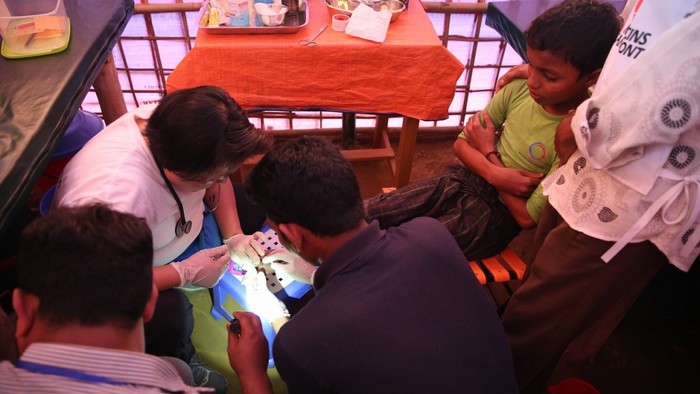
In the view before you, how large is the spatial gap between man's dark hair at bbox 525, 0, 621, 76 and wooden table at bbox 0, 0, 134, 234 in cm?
169

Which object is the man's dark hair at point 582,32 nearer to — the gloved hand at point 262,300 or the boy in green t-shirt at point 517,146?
the boy in green t-shirt at point 517,146

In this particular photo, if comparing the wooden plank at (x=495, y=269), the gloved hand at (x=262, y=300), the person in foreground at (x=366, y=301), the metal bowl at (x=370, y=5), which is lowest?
the gloved hand at (x=262, y=300)

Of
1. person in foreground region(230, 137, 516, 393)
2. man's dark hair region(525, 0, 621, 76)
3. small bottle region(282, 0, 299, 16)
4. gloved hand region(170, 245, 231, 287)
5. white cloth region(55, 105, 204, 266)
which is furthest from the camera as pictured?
small bottle region(282, 0, 299, 16)

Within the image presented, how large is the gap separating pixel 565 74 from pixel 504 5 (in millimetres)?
1240

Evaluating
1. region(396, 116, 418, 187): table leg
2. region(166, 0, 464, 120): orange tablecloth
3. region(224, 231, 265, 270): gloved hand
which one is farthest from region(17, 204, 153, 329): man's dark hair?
region(396, 116, 418, 187): table leg

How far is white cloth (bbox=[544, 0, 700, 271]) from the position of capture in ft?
3.55

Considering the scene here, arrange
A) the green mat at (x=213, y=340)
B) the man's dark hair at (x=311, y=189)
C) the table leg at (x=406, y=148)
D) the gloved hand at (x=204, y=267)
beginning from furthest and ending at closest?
the table leg at (x=406, y=148) → the green mat at (x=213, y=340) → the gloved hand at (x=204, y=267) → the man's dark hair at (x=311, y=189)

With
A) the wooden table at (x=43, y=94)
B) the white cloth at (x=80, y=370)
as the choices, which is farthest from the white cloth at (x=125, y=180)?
the white cloth at (x=80, y=370)

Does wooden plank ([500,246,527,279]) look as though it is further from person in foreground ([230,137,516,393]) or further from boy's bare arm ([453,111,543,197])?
person in foreground ([230,137,516,393])

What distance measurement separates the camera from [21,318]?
957mm

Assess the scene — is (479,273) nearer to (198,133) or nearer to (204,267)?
(204,267)

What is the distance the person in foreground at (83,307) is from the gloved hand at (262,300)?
0.80 m

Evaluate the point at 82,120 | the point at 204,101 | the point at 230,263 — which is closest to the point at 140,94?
the point at 82,120

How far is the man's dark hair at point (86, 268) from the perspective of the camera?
0.90 m
